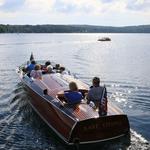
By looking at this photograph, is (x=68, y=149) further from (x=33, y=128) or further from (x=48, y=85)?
(x=48, y=85)

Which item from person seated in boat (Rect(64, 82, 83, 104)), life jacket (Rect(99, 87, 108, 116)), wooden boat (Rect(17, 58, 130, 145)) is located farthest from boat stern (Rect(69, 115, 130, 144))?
person seated in boat (Rect(64, 82, 83, 104))

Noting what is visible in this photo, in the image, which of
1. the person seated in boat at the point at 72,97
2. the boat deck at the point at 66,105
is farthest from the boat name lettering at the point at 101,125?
the person seated in boat at the point at 72,97

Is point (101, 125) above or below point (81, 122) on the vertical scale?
below

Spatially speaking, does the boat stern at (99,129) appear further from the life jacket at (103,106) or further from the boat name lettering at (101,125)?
the life jacket at (103,106)

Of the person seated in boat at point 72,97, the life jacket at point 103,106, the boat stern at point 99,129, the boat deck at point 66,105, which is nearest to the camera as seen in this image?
the boat stern at point 99,129

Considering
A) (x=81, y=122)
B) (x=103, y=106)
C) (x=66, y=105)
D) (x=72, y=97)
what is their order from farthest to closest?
1. (x=72, y=97)
2. (x=66, y=105)
3. (x=103, y=106)
4. (x=81, y=122)

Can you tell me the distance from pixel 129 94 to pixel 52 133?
9037 mm

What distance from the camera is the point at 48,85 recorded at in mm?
18125

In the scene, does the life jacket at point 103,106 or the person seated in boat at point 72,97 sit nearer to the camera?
the life jacket at point 103,106

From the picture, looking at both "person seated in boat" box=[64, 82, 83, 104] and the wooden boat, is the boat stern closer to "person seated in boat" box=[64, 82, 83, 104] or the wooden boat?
the wooden boat

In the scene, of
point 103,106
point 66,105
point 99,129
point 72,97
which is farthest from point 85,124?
point 72,97

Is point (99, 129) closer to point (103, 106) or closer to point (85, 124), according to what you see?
point (85, 124)

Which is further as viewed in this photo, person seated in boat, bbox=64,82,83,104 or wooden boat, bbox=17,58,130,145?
person seated in boat, bbox=64,82,83,104

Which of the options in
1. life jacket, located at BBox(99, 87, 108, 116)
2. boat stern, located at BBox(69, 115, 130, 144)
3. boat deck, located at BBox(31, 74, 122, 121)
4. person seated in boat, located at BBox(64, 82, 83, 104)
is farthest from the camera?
person seated in boat, located at BBox(64, 82, 83, 104)
